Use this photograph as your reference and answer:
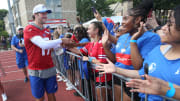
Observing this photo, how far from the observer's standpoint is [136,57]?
1.56 m

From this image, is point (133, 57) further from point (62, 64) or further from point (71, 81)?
point (62, 64)

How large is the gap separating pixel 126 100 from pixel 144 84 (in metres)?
0.92

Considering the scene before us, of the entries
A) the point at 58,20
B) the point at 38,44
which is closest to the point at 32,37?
the point at 38,44

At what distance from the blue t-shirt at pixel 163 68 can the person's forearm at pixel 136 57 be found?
0.96 feet

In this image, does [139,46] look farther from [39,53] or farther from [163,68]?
[39,53]

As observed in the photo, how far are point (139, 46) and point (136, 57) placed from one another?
166 millimetres

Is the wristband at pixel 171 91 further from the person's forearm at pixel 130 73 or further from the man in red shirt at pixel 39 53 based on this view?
the man in red shirt at pixel 39 53

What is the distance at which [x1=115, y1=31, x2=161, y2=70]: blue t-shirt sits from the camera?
1.54 metres

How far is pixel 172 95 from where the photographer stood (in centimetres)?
94

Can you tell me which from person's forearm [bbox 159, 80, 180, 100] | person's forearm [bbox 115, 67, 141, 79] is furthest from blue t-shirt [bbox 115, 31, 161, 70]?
person's forearm [bbox 159, 80, 180, 100]

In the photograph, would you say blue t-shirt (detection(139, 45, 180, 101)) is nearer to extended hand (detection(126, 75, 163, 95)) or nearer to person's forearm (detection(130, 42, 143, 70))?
extended hand (detection(126, 75, 163, 95))

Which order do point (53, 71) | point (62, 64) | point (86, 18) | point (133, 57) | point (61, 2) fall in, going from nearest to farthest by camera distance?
1. point (133, 57)
2. point (53, 71)
3. point (62, 64)
4. point (61, 2)
5. point (86, 18)

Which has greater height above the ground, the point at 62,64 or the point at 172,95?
the point at 172,95

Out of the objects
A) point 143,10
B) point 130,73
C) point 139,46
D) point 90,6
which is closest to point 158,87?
point 130,73
